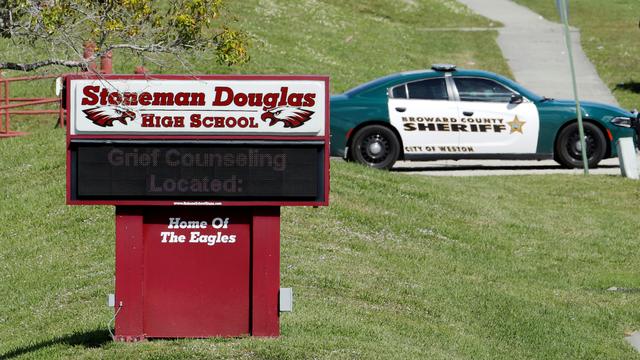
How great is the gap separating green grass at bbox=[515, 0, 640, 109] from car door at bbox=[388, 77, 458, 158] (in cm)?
1131

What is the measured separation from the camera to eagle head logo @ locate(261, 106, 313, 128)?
10.2 meters

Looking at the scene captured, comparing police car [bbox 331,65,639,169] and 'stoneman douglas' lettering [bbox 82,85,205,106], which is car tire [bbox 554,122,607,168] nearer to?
police car [bbox 331,65,639,169]

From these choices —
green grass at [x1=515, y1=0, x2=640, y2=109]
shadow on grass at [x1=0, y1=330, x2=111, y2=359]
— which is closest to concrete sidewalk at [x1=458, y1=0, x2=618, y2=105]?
green grass at [x1=515, y1=0, x2=640, y2=109]

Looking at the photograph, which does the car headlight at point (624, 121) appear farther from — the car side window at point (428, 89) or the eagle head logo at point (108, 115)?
the eagle head logo at point (108, 115)

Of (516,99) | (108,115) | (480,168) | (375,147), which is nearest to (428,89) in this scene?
(375,147)

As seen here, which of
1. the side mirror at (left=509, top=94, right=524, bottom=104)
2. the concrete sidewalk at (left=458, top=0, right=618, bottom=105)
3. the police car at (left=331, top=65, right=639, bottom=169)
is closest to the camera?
the police car at (left=331, top=65, right=639, bottom=169)

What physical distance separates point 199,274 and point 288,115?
1420 millimetres

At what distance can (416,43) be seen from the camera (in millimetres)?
40312

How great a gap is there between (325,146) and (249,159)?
1.89 ft

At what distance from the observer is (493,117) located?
2103cm

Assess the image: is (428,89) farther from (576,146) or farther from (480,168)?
(576,146)

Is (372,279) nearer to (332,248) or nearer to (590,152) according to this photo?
(332,248)

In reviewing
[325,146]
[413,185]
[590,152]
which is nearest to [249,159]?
[325,146]

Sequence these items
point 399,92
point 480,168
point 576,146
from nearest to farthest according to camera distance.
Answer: point 399,92
point 576,146
point 480,168
